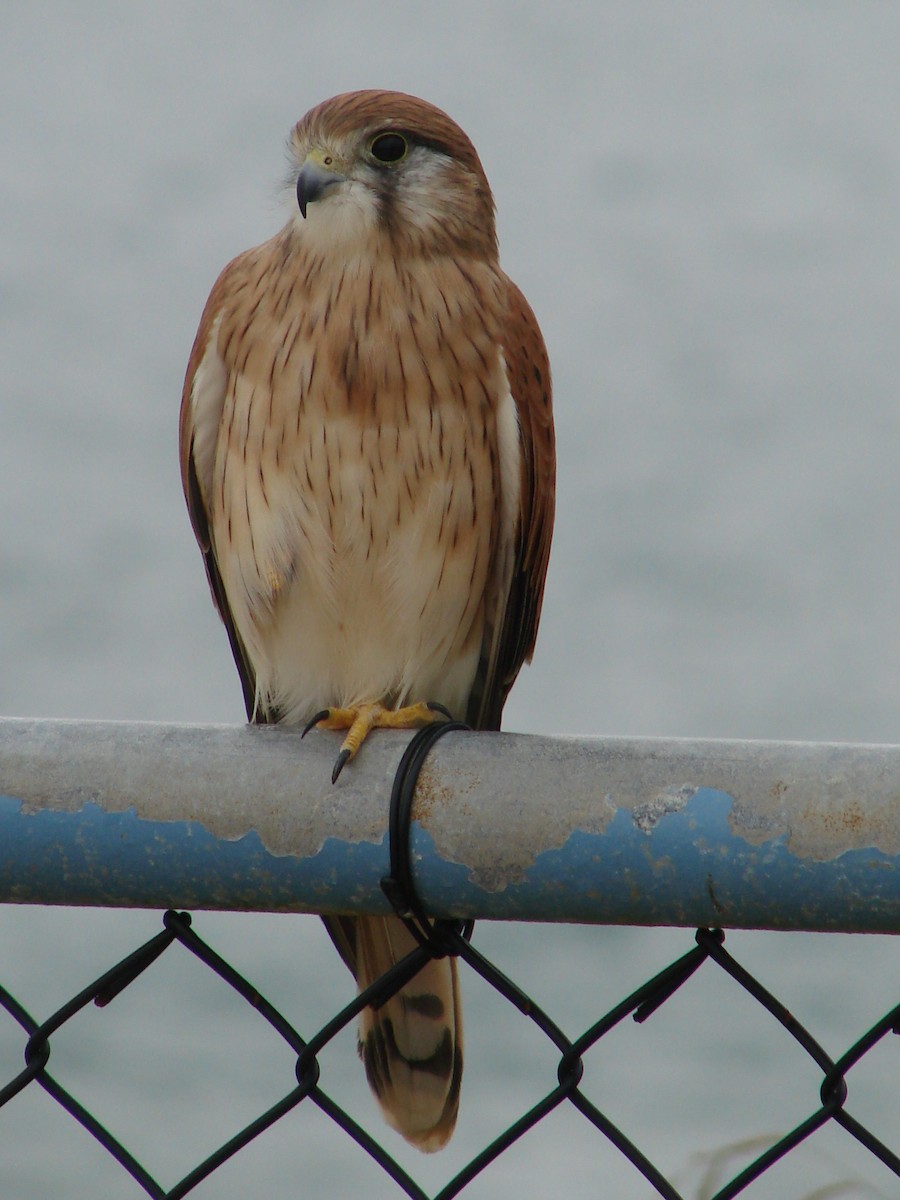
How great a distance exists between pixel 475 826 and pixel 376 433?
57.2 inches

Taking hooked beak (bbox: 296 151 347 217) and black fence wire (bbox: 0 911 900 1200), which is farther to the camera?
hooked beak (bbox: 296 151 347 217)

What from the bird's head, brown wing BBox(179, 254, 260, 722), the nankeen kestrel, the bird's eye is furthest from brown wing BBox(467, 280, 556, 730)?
brown wing BBox(179, 254, 260, 722)

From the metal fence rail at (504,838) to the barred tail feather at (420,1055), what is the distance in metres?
0.67

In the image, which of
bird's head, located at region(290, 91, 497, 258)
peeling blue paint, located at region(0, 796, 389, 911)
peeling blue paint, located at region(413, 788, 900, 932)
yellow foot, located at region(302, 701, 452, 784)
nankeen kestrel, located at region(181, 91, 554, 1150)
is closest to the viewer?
peeling blue paint, located at region(413, 788, 900, 932)

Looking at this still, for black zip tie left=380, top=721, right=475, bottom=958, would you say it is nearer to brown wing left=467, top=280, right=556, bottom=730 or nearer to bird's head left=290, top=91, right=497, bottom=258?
brown wing left=467, top=280, right=556, bottom=730

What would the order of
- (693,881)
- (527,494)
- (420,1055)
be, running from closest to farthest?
1. (693,881)
2. (420,1055)
3. (527,494)

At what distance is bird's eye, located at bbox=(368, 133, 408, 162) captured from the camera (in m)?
2.58

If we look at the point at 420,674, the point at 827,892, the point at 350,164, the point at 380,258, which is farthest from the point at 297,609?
the point at 827,892

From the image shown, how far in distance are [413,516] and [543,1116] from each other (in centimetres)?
142

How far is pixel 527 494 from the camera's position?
→ 2.54 meters

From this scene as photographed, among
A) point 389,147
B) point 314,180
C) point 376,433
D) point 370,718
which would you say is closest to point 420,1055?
point 370,718

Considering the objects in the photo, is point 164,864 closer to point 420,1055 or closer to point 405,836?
point 405,836

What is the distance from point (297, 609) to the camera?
8.38 ft

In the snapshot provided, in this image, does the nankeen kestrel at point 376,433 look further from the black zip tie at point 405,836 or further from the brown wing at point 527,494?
the black zip tie at point 405,836
